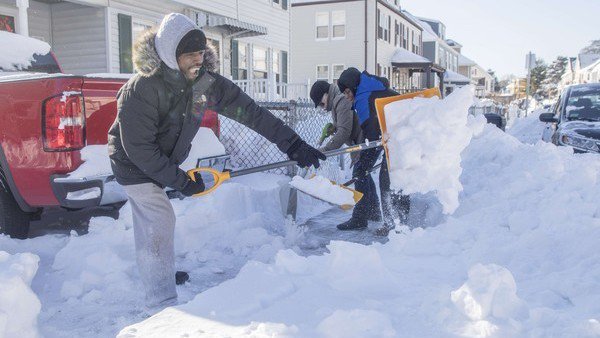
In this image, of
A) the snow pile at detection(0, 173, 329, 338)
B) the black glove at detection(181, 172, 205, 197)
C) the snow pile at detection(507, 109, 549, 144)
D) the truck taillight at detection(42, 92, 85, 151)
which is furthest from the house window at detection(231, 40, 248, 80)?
the black glove at detection(181, 172, 205, 197)

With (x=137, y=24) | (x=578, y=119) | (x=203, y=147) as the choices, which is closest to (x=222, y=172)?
(x=203, y=147)

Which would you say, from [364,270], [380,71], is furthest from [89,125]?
[380,71]

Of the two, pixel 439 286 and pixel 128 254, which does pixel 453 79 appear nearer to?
pixel 128 254

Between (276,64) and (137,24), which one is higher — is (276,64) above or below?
below

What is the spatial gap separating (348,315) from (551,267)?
1.84 m

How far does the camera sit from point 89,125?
4.13 meters

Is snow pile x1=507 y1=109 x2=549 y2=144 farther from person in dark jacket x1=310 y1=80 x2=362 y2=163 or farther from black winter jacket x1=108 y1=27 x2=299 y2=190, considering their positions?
black winter jacket x1=108 y1=27 x2=299 y2=190

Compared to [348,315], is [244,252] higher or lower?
lower

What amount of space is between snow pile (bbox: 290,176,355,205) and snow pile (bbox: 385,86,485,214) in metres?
0.51

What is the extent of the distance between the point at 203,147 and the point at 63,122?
1.20 metres

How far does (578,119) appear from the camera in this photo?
7.87 meters

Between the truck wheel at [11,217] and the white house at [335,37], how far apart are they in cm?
2385

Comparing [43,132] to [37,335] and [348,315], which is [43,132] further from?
[348,315]

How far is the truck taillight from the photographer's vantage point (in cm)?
397
